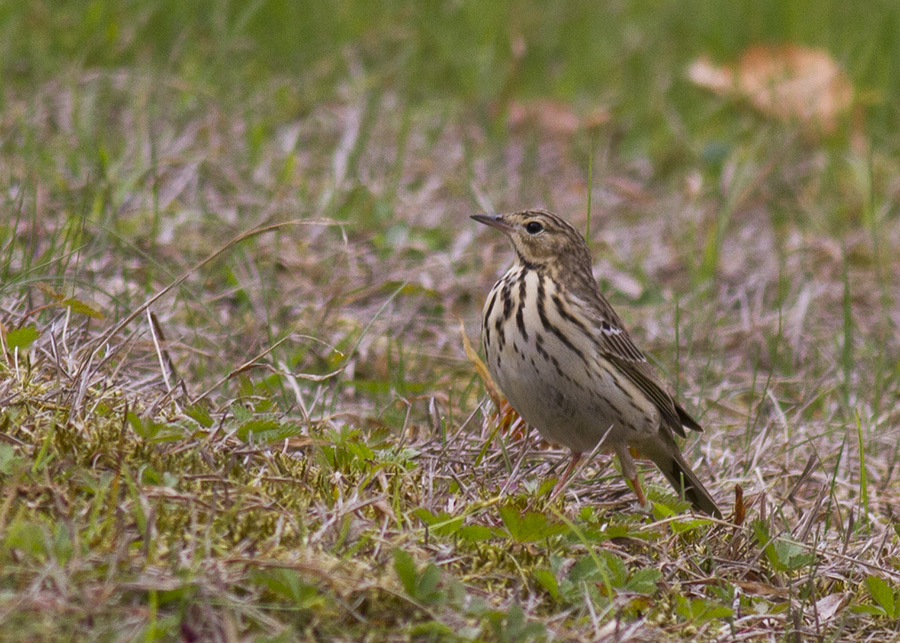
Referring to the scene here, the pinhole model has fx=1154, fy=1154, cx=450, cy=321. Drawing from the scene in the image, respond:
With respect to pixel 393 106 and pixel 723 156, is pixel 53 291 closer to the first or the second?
pixel 393 106

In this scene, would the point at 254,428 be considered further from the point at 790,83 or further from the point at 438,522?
the point at 790,83

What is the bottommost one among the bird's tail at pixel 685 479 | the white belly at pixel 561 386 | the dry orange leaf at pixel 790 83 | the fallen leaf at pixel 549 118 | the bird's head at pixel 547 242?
the bird's tail at pixel 685 479

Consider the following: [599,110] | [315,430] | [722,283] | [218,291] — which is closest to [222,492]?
[315,430]

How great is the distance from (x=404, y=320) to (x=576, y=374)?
1947 millimetres

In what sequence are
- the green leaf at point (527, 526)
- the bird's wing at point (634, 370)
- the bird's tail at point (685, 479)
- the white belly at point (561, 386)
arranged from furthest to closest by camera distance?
the bird's wing at point (634, 370) → the bird's tail at point (685, 479) → the white belly at point (561, 386) → the green leaf at point (527, 526)

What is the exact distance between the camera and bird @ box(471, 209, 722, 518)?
14.9 feet

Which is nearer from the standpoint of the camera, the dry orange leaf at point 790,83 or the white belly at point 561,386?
the white belly at point 561,386

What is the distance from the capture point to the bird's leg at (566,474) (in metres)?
4.18

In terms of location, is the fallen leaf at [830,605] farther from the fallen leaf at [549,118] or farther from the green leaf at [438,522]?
the fallen leaf at [549,118]

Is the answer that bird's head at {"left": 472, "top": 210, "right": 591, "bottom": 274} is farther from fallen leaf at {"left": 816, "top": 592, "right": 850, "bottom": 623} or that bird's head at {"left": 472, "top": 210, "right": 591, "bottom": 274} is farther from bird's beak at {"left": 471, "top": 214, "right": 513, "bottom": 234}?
fallen leaf at {"left": 816, "top": 592, "right": 850, "bottom": 623}

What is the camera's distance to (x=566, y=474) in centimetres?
441

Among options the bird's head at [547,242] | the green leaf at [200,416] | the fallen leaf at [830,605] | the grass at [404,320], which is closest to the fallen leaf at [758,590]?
the grass at [404,320]

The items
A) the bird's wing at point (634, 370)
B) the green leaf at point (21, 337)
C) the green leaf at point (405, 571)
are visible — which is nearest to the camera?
the green leaf at point (405, 571)

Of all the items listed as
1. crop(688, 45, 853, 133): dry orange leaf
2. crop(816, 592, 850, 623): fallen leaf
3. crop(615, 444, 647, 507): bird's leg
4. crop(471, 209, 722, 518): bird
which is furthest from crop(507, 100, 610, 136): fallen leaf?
crop(816, 592, 850, 623): fallen leaf
